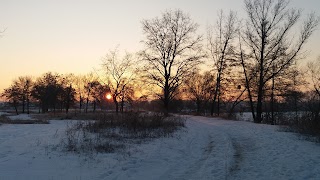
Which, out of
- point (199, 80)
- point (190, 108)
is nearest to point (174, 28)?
point (199, 80)

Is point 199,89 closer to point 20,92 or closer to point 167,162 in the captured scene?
point 20,92

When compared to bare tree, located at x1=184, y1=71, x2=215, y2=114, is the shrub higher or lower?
lower

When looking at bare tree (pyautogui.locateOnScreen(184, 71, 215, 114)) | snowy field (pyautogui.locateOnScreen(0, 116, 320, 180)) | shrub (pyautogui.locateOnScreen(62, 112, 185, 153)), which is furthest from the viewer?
bare tree (pyautogui.locateOnScreen(184, 71, 215, 114))

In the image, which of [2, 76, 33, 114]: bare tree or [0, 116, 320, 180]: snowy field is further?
[2, 76, 33, 114]: bare tree

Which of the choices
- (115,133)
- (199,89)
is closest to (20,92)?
(199,89)

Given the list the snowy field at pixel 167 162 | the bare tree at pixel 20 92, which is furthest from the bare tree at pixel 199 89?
the snowy field at pixel 167 162

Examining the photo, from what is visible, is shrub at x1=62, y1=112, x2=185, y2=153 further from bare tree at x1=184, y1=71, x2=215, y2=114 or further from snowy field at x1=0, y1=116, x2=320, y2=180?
bare tree at x1=184, y1=71, x2=215, y2=114

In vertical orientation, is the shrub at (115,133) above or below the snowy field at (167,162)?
above

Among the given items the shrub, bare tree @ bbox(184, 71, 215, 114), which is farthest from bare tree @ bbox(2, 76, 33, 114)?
the shrub

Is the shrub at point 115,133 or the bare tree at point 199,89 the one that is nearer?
the shrub at point 115,133

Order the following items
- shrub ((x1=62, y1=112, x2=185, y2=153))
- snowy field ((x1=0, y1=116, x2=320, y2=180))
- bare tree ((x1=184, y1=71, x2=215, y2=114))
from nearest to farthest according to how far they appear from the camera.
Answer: snowy field ((x1=0, y1=116, x2=320, y2=180)), shrub ((x1=62, y1=112, x2=185, y2=153)), bare tree ((x1=184, y1=71, x2=215, y2=114))

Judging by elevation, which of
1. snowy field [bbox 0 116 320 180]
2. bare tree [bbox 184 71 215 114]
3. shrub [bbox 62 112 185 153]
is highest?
bare tree [bbox 184 71 215 114]

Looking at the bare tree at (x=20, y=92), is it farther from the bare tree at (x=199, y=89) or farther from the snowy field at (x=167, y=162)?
the snowy field at (x=167, y=162)

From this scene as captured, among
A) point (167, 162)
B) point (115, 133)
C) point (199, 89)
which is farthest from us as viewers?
point (199, 89)
